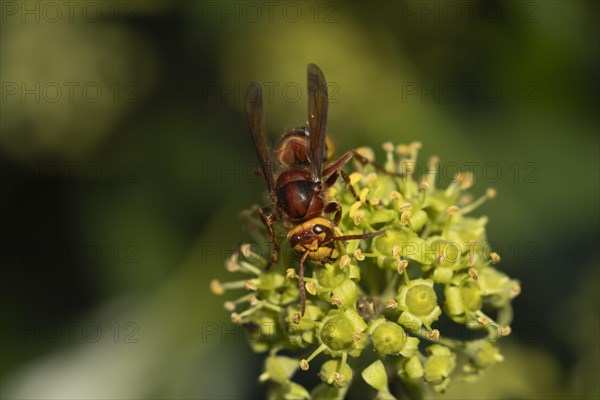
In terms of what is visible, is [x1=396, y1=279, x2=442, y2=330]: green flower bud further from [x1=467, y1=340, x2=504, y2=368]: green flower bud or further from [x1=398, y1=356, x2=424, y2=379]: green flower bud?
[x1=467, y1=340, x2=504, y2=368]: green flower bud

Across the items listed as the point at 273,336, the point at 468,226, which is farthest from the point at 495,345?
the point at 273,336

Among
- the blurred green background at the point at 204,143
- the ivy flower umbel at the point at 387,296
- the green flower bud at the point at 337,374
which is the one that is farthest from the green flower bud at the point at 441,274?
the blurred green background at the point at 204,143

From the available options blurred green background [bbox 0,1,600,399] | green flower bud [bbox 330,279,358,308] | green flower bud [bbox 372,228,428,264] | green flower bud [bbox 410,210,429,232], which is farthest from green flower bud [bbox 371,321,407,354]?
blurred green background [bbox 0,1,600,399]

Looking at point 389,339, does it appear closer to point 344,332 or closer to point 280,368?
point 344,332

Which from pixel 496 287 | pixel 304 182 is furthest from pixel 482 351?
pixel 304 182

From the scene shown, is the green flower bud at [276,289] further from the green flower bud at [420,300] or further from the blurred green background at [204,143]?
the blurred green background at [204,143]
